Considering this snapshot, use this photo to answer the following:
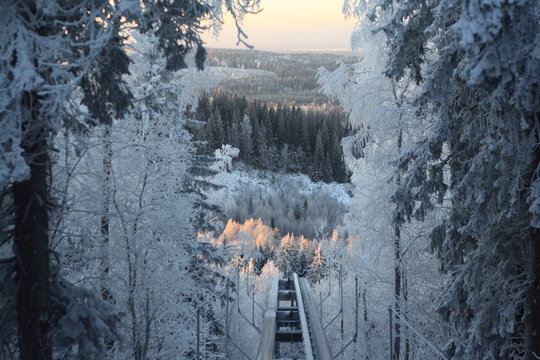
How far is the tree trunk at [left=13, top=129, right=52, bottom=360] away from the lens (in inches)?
186

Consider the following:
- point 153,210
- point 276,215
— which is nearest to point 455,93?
point 153,210

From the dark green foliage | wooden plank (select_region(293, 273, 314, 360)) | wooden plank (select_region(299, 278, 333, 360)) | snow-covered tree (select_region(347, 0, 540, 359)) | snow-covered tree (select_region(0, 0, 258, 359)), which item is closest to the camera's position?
snow-covered tree (select_region(0, 0, 258, 359))

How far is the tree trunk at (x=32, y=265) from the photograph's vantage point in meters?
4.71

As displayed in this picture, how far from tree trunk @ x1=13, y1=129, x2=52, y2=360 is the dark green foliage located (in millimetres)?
88587

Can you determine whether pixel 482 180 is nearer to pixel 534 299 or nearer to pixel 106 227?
pixel 534 299

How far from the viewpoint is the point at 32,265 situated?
4750mm

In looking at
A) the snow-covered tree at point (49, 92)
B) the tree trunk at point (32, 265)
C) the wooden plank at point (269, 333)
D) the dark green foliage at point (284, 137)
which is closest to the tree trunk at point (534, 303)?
the snow-covered tree at point (49, 92)

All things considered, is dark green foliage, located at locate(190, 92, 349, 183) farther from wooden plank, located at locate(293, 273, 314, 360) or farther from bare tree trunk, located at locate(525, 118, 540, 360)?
bare tree trunk, located at locate(525, 118, 540, 360)

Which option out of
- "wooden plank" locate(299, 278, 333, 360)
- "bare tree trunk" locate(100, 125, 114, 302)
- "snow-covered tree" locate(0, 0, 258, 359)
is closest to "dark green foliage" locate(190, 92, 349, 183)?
"bare tree trunk" locate(100, 125, 114, 302)

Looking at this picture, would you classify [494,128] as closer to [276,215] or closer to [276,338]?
[276,338]

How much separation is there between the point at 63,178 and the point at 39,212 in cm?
538

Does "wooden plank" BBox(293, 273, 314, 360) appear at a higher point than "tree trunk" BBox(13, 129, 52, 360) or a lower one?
lower

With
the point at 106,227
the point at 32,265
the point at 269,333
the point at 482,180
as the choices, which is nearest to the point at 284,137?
the point at 106,227

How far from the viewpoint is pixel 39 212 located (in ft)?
15.7
